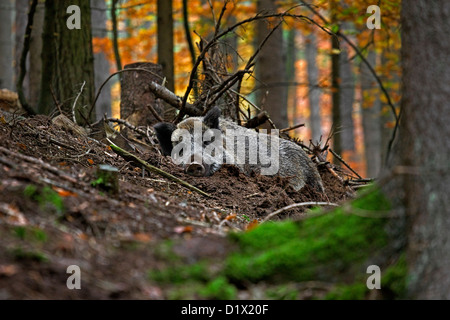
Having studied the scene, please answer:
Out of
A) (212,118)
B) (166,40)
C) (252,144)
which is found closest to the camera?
(212,118)

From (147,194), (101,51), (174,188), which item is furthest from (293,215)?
(101,51)

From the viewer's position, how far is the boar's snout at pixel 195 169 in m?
6.07

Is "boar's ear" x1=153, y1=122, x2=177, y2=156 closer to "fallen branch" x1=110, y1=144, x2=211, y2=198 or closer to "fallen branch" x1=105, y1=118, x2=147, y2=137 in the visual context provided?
"fallen branch" x1=105, y1=118, x2=147, y2=137

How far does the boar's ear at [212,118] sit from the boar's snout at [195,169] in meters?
0.96

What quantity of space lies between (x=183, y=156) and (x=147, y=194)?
2.34 m

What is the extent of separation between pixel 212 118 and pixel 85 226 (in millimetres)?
3776

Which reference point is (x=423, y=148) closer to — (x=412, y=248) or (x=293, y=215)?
(x=412, y=248)

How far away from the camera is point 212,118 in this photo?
22.4 feet

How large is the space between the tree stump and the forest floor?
3164 millimetres

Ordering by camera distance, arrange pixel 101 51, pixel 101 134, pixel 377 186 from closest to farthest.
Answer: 1. pixel 377 186
2. pixel 101 134
3. pixel 101 51

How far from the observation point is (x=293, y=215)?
577 cm

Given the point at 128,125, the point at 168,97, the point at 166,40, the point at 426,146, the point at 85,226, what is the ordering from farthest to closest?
the point at 166,40 < the point at 168,97 < the point at 128,125 < the point at 85,226 < the point at 426,146

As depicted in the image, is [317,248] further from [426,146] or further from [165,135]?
[165,135]

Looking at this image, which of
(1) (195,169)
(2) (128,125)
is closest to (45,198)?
(1) (195,169)
